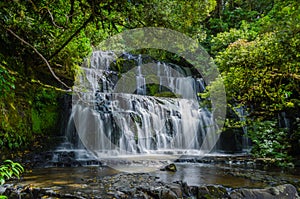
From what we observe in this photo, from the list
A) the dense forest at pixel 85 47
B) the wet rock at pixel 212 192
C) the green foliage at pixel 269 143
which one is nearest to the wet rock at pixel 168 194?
the wet rock at pixel 212 192

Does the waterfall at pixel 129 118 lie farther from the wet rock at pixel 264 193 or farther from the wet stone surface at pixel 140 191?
the wet rock at pixel 264 193

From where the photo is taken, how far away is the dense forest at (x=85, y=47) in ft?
11.1

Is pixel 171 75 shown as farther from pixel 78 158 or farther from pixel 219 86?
pixel 78 158

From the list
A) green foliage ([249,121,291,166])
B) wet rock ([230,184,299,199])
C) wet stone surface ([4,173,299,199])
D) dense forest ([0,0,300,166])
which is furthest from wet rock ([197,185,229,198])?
green foliage ([249,121,291,166])

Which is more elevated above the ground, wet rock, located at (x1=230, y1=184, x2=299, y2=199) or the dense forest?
the dense forest

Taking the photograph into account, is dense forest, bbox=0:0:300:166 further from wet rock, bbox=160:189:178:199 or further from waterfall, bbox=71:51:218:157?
wet rock, bbox=160:189:178:199

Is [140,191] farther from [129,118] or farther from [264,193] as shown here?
[129,118]

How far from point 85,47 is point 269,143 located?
5.97m

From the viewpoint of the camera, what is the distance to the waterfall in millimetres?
8297

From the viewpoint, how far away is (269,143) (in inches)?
278

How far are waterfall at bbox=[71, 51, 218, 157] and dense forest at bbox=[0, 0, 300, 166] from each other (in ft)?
3.77

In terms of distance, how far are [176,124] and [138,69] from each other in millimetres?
5042

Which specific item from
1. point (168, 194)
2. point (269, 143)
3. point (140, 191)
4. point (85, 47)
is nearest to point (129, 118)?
point (85, 47)

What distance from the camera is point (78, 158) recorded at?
671cm
